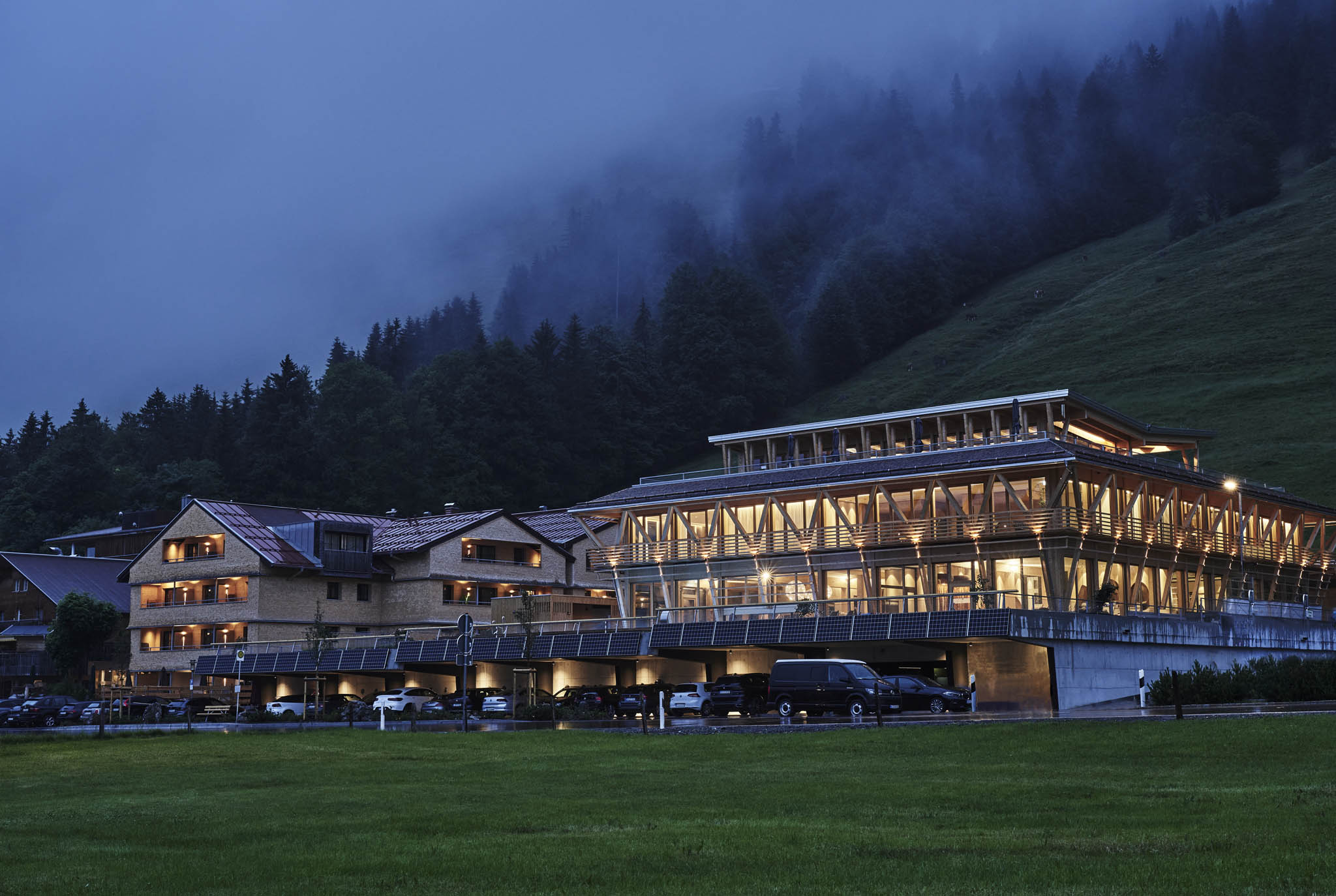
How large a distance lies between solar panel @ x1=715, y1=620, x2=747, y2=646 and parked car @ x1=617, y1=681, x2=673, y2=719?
10.5 feet

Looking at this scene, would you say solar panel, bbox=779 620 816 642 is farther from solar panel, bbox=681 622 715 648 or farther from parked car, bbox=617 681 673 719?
parked car, bbox=617 681 673 719

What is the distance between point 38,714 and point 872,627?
39.7 metres

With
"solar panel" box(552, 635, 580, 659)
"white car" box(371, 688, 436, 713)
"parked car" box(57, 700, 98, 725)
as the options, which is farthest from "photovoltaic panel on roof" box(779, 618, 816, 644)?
"parked car" box(57, 700, 98, 725)

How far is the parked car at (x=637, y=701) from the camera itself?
54.5 metres

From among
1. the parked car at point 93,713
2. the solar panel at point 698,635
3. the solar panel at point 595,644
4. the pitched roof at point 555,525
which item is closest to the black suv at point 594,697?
the solar panel at point 595,644

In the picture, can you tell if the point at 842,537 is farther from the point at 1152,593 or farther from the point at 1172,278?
the point at 1172,278

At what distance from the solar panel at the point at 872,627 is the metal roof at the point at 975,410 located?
20.6 meters

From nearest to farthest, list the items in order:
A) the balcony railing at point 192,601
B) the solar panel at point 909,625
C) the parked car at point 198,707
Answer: the solar panel at point 909,625 → the parked car at point 198,707 → the balcony railing at point 192,601

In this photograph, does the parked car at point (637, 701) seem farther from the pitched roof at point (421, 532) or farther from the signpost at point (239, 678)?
the pitched roof at point (421, 532)

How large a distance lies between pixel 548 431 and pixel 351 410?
22.3 meters

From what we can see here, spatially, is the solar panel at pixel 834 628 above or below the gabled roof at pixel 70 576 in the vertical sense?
below

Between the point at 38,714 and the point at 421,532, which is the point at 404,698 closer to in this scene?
the point at 38,714

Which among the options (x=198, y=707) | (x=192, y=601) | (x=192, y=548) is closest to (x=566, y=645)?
(x=198, y=707)

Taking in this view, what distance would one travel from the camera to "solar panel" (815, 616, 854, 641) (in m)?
54.3
